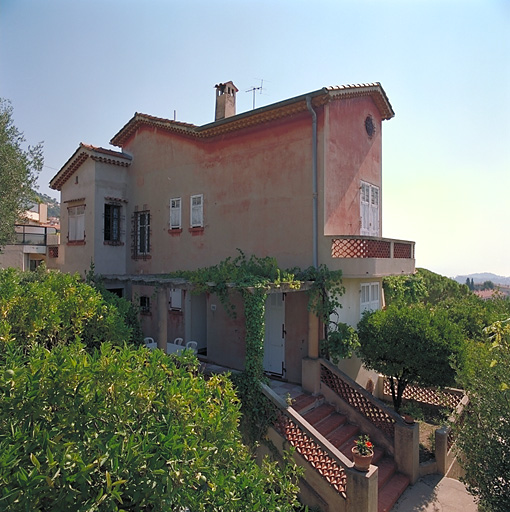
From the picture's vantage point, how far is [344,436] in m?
9.75

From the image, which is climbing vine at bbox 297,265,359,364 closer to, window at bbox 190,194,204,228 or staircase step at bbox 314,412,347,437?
staircase step at bbox 314,412,347,437

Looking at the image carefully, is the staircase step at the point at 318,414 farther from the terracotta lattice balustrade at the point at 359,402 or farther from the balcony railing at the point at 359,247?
the balcony railing at the point at 359,247

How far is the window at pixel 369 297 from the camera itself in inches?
514

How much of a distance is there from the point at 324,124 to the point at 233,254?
5554mm

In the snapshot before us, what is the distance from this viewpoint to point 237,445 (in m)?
4.05

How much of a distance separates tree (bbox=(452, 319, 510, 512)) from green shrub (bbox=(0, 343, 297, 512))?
366 cm

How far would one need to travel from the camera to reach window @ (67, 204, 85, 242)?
56.1ft

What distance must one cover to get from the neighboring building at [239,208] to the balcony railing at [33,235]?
12727mm

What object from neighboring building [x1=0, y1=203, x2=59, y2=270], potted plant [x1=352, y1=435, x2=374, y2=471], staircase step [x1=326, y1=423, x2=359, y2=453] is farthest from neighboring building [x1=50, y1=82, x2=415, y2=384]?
neighboring building [x1=0, y1=203, x2=59, y2=270]

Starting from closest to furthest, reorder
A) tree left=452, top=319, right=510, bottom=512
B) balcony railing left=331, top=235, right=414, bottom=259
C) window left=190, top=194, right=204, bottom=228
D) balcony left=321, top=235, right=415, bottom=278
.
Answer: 1. tree left=452, top=319, right=510, bottom=512
2. balcony left=321, top=235, right=415, bottom=278
3. balcony railing left=331, top=235, right=414, bottom=259
4. window left=190, top=194, right=204, bottom=228

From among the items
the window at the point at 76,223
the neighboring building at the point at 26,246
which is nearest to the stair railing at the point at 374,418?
the window at the point at 76,223

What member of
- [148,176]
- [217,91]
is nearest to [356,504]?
[148,176]

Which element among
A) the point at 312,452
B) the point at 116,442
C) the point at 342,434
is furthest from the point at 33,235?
the point at 116,442

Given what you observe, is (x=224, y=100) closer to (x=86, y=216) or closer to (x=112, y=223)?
(x=112, y=223)
